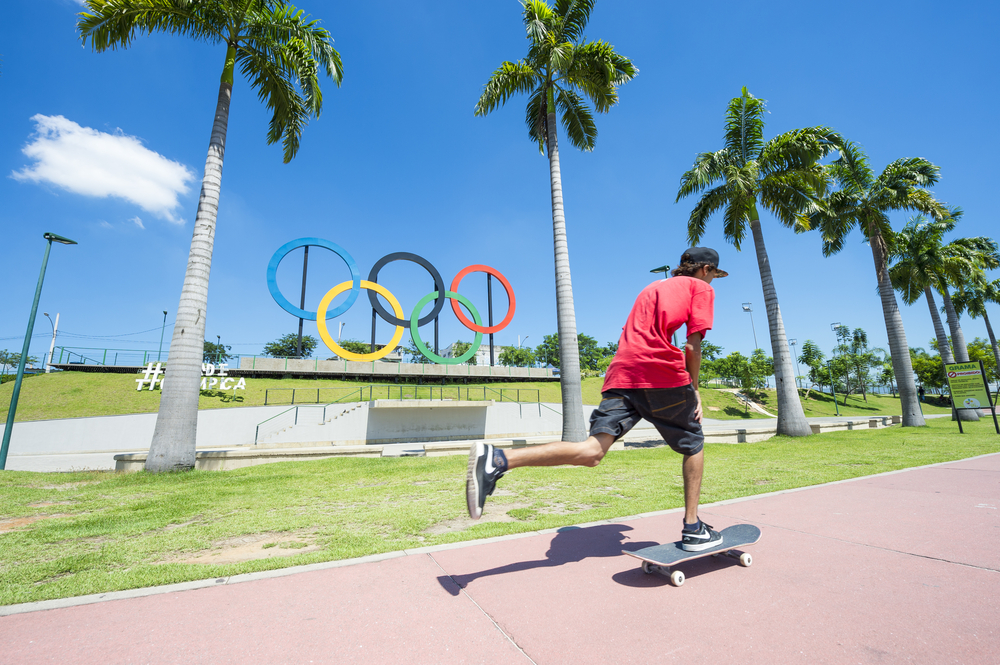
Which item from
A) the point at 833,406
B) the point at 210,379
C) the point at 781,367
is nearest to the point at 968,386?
the point at 781,367

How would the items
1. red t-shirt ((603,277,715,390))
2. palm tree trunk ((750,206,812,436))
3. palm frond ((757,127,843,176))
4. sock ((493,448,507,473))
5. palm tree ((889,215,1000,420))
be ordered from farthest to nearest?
palm tree ((889,215,1000,420))
palm frond ((757,127,843,176))
palm tree trunk ((750,206,812,436))
red t-shirt ((603,277,715,390))
sock ((493,448,507,473))

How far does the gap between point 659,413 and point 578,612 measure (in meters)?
1.23

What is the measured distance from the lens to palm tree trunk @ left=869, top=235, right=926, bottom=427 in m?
16.5

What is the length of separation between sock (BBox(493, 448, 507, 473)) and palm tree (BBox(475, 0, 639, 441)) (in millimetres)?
8021

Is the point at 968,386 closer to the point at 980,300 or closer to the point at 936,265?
the point at 936,265

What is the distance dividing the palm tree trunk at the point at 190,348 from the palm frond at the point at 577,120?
9.45 m

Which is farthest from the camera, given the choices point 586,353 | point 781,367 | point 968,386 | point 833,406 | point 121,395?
point 586,353

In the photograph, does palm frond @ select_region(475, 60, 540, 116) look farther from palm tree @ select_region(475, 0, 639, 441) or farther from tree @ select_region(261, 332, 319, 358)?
tree @ select_region(261, 332, 319, 358)

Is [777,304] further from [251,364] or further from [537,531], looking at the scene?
[251,364]

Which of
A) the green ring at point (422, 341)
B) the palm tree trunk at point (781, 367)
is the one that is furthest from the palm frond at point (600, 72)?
the green ring at point (422, 341)

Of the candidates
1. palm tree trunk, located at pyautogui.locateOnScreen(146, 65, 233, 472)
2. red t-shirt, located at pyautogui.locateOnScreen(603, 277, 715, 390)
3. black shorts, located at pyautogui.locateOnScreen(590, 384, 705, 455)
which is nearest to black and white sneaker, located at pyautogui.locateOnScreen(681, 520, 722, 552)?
black shorts, located at pyautogui.locateOnScreen(590, 384, 705, 455)

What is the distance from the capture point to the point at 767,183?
49.7 feet

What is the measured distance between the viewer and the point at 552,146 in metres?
12.2

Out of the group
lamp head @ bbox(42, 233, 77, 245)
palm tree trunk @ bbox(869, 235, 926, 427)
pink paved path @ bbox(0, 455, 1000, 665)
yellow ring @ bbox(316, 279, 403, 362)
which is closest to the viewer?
pink paved path @ bbox(0, 455, 1000, 665)
